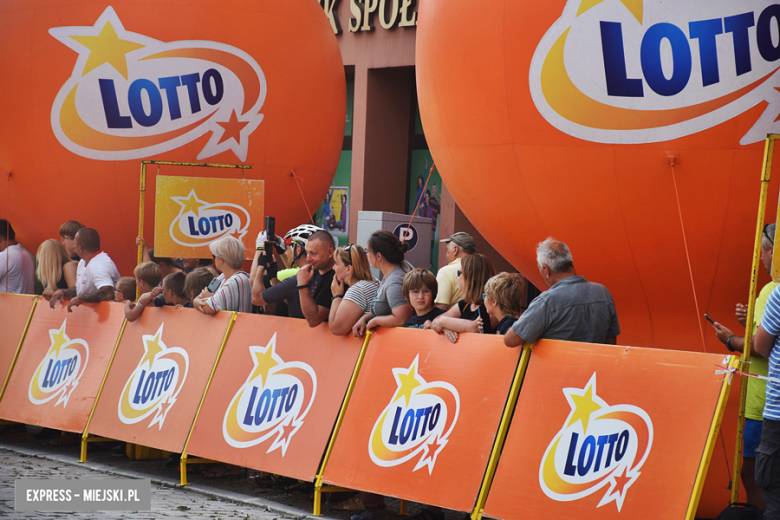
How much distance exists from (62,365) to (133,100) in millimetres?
2784

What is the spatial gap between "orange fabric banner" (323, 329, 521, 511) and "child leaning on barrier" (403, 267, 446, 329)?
0.85ft

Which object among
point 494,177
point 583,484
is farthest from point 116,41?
point 583,484

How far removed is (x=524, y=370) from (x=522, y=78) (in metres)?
2.21

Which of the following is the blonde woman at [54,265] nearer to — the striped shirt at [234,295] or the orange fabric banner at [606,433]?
the striped shirt at [234,295]

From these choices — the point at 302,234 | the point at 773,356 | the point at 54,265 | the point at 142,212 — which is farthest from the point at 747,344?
the point at 54,265

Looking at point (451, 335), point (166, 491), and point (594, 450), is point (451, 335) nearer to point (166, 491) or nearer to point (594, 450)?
point (594, 450)

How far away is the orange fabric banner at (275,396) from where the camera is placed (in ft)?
19.5

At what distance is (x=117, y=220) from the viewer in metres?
9.55

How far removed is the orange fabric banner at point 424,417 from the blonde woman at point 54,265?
4.37 meters

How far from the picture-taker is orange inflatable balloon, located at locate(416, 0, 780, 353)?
18.6 ft

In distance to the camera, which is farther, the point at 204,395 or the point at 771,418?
the point at 204,395

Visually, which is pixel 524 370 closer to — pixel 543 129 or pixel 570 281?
pixel 570 281

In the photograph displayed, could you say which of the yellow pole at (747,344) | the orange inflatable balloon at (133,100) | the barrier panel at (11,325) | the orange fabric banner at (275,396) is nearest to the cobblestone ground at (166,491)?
the orange fabric banner at (275,396)

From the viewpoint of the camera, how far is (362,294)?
20.2ft
